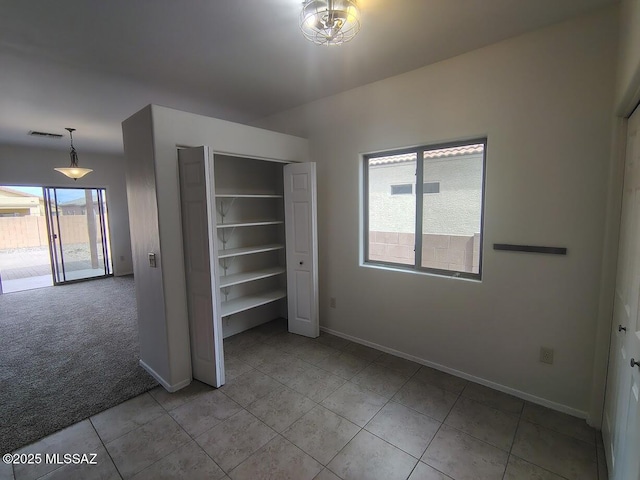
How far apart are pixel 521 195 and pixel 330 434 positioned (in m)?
2.29

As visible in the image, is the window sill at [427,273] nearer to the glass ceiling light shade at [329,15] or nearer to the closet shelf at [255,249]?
the closet shelf at [255,249]

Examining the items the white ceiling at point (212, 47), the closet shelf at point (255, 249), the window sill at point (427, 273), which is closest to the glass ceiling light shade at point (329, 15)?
the white ceiling at point (212, 47)

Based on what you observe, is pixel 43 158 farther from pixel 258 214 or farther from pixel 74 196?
pixel 258 214

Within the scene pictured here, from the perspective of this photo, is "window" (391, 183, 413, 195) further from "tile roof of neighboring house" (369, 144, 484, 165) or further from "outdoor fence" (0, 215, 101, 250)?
"outdoor fence" (0, 215, 101, 250)

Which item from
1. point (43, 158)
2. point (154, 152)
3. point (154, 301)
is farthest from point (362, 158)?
point (43, 158)

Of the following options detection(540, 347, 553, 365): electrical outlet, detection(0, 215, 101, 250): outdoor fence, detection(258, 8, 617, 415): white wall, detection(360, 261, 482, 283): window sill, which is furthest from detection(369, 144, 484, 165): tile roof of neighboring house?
detection(0, 215, 101, 250): outdoor fence

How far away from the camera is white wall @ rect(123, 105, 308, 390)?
95.4 inches

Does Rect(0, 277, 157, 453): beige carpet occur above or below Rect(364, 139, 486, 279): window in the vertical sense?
below

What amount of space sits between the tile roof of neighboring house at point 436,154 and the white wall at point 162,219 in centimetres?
158

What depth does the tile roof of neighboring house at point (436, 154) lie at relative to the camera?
257 cm

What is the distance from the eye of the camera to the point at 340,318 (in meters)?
3.56

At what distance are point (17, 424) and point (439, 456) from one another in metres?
3.02

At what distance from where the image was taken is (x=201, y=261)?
8.25ft

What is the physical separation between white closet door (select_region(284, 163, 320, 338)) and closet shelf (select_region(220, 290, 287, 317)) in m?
0.23
